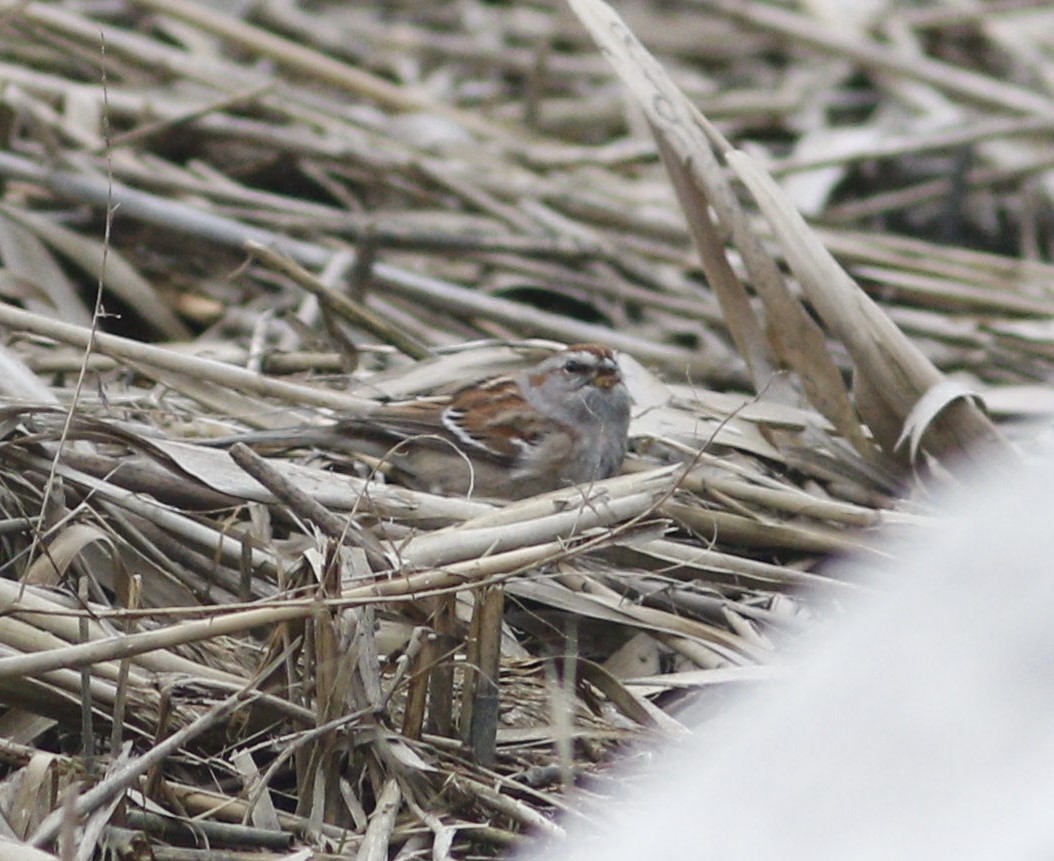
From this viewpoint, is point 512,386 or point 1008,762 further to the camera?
point 512,386

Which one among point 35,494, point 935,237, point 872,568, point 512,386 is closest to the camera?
point 35,494

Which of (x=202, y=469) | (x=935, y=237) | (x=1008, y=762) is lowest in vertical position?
(x=935, y=237)

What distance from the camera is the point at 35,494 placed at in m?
2.50

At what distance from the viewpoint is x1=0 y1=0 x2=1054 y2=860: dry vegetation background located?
2.13 m

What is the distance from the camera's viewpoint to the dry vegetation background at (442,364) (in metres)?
2.13

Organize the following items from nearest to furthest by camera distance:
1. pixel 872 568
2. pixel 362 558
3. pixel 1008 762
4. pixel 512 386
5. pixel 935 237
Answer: pixel 1008 762, pixel 362 558, pixel 872 568, pixel 512 386, pixel 935 237

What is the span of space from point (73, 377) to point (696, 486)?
3.95 ft

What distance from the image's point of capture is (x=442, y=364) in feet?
11.2

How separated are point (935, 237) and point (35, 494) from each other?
3.67m

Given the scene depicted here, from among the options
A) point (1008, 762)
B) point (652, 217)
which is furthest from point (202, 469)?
point (652, 217)

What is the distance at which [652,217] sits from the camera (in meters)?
4.63

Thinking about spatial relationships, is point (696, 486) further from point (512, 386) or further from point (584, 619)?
point (512, 386)

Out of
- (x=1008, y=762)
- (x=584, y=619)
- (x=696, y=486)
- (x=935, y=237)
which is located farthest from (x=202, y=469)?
(x=935, y=237)

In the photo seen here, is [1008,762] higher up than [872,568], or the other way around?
[1008,762]
